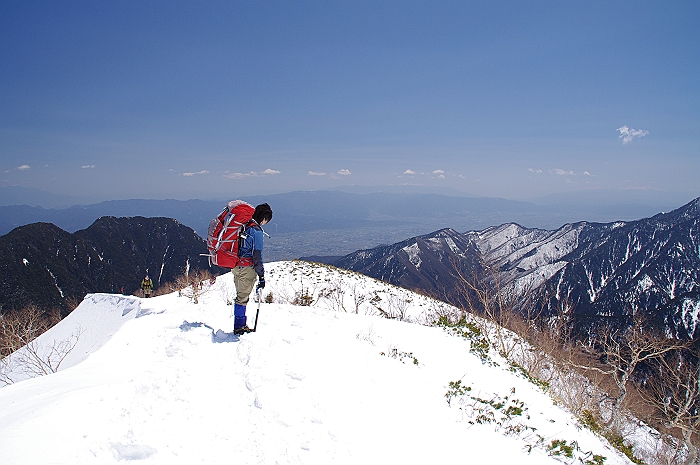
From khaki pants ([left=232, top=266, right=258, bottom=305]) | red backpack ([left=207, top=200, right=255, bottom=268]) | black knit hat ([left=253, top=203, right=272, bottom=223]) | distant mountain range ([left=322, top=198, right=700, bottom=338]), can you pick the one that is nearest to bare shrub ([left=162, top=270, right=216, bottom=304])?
khaki pants ([left=232, top=266, right=258, bottom=305])

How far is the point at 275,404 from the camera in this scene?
4.62 meters

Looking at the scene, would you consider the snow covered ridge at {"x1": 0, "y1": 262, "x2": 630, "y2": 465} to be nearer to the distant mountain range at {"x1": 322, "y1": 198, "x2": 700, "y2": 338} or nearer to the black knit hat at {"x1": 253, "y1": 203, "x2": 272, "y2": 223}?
the black knit hat at {"x1": 253, "y1": 203, "x2": 272, "y2": 223}

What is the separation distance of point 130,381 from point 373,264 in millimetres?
155715

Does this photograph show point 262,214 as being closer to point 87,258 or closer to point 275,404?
point 275,404

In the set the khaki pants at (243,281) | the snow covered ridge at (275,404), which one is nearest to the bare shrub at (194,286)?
the snow covered ridge at (275,404)

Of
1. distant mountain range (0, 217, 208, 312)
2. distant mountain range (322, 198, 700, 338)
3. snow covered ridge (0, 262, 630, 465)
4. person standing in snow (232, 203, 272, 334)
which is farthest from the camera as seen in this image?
distant mountain range (322, 198, 700, 338)

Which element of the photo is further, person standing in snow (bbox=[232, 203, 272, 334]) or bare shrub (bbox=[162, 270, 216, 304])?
bare shrub (bbox=[162, 270, 216, 304])

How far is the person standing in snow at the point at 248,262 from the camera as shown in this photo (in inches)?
273

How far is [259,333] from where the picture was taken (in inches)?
280

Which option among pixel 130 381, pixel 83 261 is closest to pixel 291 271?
pixel 130 381

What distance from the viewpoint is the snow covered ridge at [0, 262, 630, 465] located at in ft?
12.2

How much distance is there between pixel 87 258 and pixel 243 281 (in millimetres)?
141781

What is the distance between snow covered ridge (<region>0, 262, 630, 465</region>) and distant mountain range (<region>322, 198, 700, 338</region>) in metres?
73.9

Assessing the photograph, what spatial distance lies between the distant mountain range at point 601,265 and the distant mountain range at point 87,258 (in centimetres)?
8447
